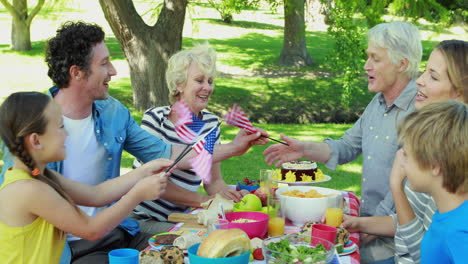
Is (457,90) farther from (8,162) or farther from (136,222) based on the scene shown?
(8,162)

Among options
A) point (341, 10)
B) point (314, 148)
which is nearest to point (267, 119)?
point (341, 10)

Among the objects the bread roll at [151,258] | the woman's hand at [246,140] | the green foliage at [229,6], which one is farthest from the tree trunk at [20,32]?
the bread roll at [151,258]

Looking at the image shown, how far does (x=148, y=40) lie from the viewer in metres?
9.87

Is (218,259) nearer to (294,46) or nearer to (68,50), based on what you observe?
(68,50)

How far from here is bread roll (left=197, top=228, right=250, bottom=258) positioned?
2.15 metres

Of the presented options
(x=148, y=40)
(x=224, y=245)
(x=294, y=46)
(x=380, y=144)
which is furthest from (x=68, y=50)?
(x=294, y=46)

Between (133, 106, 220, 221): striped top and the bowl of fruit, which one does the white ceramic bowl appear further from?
(133, 106, 220, 221): striped top

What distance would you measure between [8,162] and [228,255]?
126 cm

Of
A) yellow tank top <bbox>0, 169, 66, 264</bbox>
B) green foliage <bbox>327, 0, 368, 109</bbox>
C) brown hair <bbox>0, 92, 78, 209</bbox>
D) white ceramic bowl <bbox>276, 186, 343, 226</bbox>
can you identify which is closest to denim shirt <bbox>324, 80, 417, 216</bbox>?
white ceramic bowl <bbox>276, 186, 343, 226</bbox>

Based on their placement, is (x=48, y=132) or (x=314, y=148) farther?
(x=314, y=148)

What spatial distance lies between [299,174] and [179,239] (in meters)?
1.53

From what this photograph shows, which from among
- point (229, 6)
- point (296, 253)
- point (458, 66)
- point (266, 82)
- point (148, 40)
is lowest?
point (266, 82)

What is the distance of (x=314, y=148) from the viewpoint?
3916 millimetres

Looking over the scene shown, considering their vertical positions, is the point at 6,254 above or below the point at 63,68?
below
